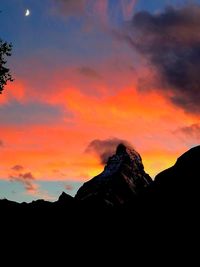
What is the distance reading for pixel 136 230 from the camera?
59.1 m

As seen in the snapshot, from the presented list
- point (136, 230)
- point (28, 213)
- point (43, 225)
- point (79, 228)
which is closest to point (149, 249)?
point (136, 230)

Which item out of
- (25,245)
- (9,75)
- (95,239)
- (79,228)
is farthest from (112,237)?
(9,75)

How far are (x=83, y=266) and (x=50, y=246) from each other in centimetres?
753

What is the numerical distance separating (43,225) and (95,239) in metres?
10.1

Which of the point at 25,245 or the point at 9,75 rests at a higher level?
the point at 9,75

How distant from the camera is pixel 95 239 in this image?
63.8m

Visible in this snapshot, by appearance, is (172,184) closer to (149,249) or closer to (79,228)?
(149,249)

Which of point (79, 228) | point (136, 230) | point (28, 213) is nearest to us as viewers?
point (136, 230)

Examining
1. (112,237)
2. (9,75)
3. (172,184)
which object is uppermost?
(9,75)

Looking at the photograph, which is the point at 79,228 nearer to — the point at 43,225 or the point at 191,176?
the point at 43,225

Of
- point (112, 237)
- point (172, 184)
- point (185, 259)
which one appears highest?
point (172, 184)

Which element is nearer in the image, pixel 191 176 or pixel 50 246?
pixel 191 176

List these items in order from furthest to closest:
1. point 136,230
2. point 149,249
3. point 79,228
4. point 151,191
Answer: point 79,228 → point 151,191 → point 136,230 → point 149,249

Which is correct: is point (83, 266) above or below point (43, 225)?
below
